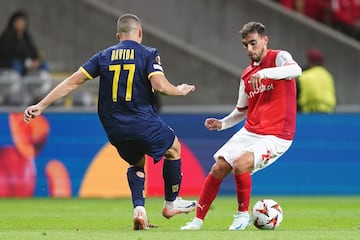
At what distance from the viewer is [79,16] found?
2339 centimetres

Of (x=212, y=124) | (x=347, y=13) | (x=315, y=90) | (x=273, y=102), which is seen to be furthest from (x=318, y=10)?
(x=273, y=102)

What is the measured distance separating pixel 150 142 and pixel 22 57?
396 inches

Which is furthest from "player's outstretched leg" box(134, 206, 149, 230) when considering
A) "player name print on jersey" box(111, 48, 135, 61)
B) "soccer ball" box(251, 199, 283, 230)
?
"player name print on jersey" box(111, 48, 135, 61)

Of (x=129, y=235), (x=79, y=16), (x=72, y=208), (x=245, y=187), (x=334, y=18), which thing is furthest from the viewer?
(x=334, y=18)

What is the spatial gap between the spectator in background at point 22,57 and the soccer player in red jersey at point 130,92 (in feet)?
29.8

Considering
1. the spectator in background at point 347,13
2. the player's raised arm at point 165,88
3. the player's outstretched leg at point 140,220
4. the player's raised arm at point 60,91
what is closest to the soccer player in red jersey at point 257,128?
the player's outstretched leg at point 140,220

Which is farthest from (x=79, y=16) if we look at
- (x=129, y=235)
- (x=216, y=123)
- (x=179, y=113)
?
(x=129, y=235)

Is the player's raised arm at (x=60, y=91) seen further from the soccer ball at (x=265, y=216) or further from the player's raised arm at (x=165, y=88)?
the soccer ball at (x=265, y=216)

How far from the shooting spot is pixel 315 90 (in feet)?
65.5

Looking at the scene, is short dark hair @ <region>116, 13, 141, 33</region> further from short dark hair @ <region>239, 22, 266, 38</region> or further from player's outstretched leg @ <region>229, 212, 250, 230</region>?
player's outstretched leg @ <region>229, 212, 250, 230</region>

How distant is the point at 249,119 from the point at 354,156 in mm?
7200

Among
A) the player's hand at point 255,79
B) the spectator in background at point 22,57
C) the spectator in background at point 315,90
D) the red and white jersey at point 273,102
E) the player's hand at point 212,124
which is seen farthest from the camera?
the spectator in background at point 22,57

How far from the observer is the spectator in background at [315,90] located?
786 inches

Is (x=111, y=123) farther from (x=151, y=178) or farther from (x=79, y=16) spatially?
(x=79, y=16)
